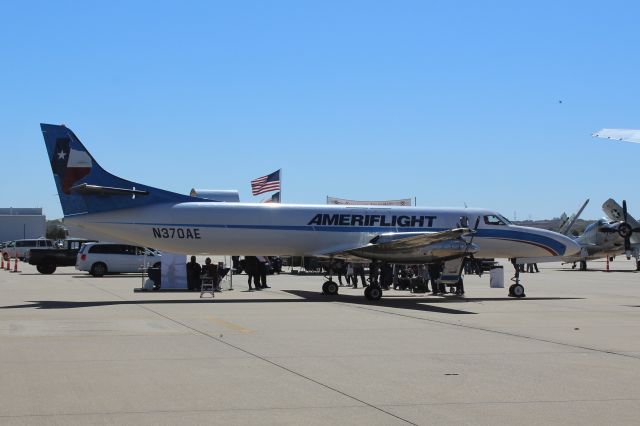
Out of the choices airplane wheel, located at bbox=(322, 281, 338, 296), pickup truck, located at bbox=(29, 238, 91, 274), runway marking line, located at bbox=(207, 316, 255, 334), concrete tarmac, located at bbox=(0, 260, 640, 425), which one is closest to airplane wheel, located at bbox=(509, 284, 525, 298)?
airplane wheel, located at bbox=(322, 281, 338, 296)

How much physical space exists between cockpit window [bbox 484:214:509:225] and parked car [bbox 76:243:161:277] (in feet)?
68.5

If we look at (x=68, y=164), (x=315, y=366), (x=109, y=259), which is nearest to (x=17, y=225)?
(x=109, y=259)

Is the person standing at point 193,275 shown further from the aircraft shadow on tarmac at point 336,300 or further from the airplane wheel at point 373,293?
the airplane wheel at point 373,293

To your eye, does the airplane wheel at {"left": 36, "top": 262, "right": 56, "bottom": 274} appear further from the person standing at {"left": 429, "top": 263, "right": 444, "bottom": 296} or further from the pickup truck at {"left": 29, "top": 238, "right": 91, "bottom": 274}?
the person standing at {"left": 429, "top": 263, "right": 444, "bottom": 296}

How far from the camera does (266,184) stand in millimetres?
46531

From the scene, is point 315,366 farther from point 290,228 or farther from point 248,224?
point 290,228

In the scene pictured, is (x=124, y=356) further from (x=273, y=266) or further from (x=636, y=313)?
(x=273, y=266)

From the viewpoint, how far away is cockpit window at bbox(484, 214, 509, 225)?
28.5m

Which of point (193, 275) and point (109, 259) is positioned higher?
point (109, 259)

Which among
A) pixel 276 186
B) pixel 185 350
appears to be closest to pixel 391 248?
pixel 185 350

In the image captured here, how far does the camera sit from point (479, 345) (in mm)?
13453

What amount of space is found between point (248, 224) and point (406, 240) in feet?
16.7

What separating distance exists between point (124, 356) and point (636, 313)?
14112 millimetres

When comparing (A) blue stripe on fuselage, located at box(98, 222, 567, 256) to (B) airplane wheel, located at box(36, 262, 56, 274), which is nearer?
(A) blue stripe on fuselage, located at box(98, 222, 567, 256)
